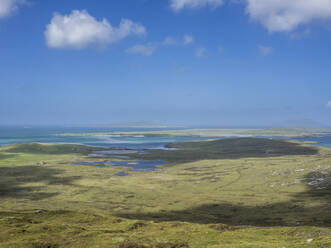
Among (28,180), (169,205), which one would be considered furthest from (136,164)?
(169,205)

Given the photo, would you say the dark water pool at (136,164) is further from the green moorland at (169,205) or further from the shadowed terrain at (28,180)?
the shadowed terrain at (28,180)

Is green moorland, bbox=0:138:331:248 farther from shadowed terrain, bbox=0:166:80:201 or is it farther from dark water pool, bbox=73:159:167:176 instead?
dark water pool, bbox=73:159:167:176

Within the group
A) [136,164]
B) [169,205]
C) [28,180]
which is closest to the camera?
[169,205]

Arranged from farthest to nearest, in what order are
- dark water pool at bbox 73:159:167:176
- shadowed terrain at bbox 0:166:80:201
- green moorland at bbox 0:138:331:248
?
dark water pool at bbox 73:159:167:176, shadowed terrain at bbox 0:166:80:201, green moorland at bbox 0:138:331:248

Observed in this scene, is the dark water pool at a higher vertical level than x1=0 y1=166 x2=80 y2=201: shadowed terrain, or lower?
higher

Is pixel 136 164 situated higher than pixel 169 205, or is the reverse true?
pixel 136 164

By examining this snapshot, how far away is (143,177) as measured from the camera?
11731cm

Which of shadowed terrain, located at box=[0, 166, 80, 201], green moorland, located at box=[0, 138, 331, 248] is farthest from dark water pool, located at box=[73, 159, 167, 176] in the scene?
shadowed terrain, located at box=[0, 166, 80, 201]

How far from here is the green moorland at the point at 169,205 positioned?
Result: 1655 inches

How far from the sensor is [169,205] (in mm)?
78062

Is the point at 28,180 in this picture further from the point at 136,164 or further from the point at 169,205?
the point at 169,205

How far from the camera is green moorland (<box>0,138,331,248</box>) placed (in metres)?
42.0

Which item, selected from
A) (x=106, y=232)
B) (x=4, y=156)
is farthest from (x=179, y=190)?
(x=4, y=156)

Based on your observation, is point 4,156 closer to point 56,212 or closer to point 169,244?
point 56,212
